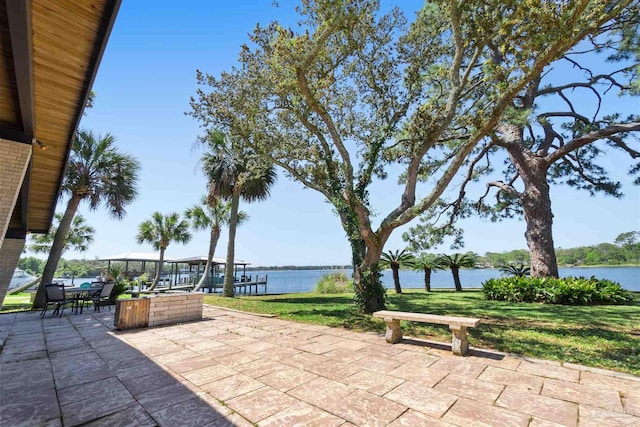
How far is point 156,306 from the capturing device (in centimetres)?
662

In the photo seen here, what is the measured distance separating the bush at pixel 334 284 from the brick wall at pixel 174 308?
9.62m

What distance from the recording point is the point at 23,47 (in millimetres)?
3100

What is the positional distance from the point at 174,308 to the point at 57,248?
7.82m

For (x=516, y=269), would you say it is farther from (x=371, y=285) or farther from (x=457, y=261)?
(x=371, y=285)

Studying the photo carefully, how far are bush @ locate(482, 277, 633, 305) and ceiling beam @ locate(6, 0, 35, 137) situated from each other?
13.9 metres

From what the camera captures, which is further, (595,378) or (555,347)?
(555,347)

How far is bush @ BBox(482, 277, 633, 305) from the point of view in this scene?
31.6 feet

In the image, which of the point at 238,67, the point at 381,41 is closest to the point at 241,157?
the point at 238,67

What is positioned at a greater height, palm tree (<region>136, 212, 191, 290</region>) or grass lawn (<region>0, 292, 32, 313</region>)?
palm tree (<region>136, 212, 191, 290</region>)

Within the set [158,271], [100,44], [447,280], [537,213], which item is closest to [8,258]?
[100,44]

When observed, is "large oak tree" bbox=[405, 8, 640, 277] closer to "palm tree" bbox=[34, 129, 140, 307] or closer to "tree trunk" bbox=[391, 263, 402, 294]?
"tree trunk" bbox=[391, 263, 402, 294]

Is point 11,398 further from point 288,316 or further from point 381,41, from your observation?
point 381,41

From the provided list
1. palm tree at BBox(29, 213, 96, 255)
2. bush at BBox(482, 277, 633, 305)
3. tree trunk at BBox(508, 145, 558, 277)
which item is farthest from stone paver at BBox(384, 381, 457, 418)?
palm tree at BBox(29, 213, 96, 255)

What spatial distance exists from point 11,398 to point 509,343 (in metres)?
6.82
